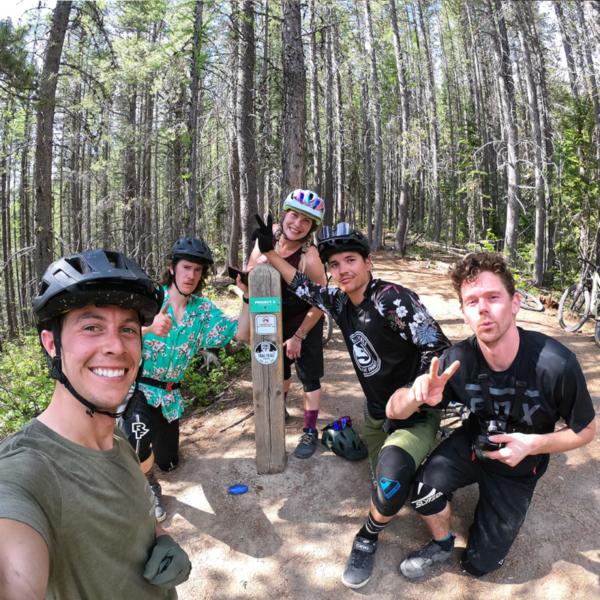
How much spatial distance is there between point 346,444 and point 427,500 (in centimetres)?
127

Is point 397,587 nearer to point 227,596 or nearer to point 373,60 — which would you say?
point 227,596

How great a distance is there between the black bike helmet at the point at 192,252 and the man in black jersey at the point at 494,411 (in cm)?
210

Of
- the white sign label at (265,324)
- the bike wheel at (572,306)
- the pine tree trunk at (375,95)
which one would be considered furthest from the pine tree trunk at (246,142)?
the pine tree trunk at (375,95)

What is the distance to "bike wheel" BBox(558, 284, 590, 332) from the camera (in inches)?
356

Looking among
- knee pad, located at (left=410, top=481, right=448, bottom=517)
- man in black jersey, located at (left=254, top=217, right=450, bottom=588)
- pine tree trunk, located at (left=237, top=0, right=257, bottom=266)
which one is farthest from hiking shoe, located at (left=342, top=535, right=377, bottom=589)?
pine tree trunk, located at (left=237, top=0, right=257, bottom=266)

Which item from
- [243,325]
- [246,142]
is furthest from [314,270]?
[246,142]

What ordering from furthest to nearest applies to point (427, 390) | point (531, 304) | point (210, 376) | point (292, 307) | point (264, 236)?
1. point (531, 304)
2. point (210, 376)
3. point (292, 307)
4. point (264, 236)
5. point (427, 390)

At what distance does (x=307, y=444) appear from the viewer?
4.09 m

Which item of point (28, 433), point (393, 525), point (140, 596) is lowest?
point (393, 525)

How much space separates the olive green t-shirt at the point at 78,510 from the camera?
3.78 ft

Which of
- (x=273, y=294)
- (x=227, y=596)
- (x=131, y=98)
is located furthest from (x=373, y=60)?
(x=227, y=596)

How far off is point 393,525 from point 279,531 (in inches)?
37.5

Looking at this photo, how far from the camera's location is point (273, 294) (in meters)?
3.69

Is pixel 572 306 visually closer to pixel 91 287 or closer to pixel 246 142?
pixel 246 142
